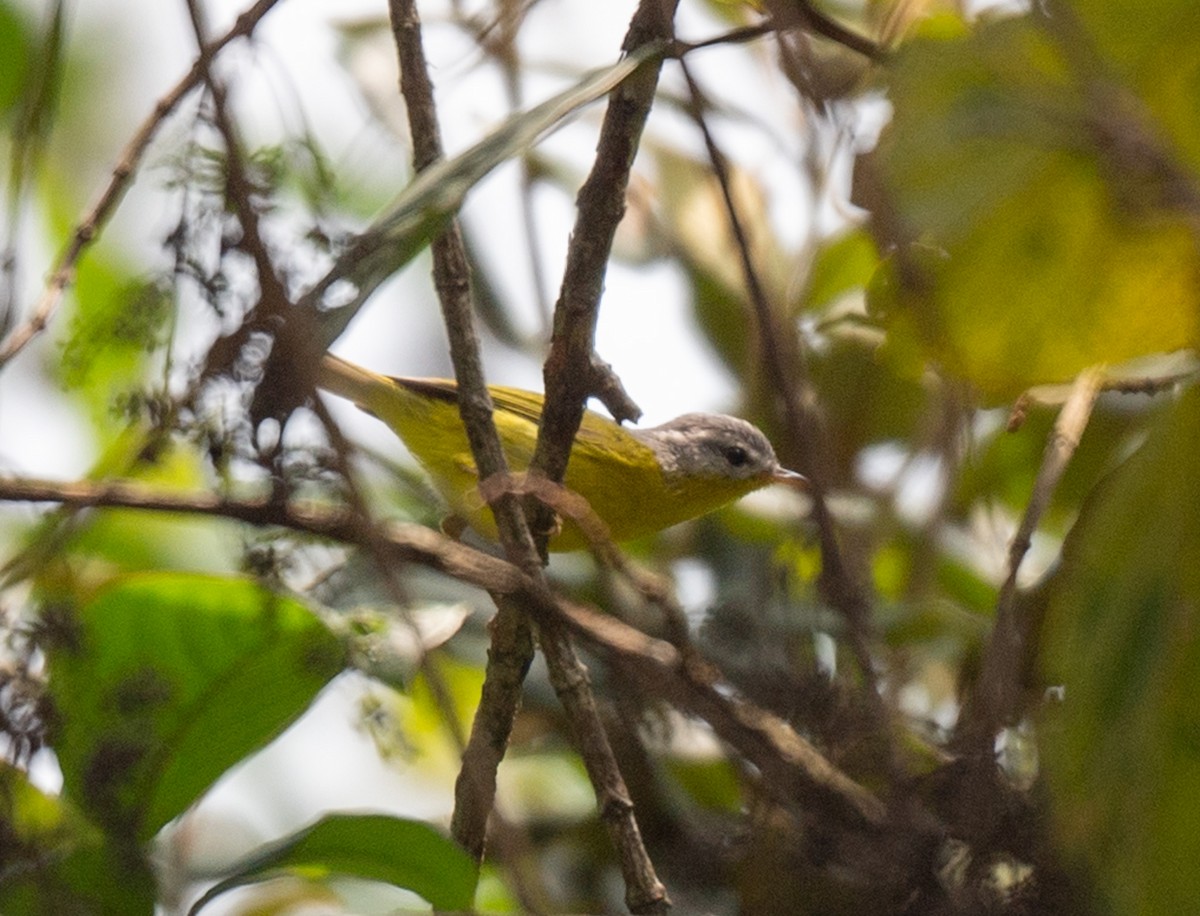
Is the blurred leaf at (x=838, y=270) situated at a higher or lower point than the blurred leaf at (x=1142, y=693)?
higher

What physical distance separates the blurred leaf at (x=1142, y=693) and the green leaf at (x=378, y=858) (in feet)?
2.50

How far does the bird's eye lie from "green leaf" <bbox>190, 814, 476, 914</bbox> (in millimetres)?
2611

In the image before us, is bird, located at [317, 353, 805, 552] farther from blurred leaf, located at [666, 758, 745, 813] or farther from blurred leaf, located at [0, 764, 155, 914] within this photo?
blurred leaf, located at [0, 764, 155, 914]

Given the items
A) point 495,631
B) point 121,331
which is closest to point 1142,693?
point 121,331

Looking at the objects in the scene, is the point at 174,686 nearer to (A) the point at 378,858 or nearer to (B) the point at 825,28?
(A) the point at 378,858

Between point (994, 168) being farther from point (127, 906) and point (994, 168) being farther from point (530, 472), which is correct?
point (127, 906)

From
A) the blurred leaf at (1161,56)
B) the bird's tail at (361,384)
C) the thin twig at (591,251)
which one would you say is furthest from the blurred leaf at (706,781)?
the blurred leaf at (1161,56)

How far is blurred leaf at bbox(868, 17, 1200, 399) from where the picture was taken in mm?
1097

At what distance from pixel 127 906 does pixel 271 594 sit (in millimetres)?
465

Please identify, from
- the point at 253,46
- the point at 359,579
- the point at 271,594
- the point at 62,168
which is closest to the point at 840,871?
the point at 271,594

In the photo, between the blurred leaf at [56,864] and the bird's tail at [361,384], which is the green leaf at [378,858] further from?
the bird's tail at [361,384]

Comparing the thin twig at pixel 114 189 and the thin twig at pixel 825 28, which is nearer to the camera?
the thin twig at pixel 825 28

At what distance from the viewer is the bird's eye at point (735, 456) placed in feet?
13.7

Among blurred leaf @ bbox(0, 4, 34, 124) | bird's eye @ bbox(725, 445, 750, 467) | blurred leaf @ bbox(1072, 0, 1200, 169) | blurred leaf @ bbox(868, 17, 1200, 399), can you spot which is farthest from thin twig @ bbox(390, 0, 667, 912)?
bird's eye @ bbox(725, 445, 750, 467)
